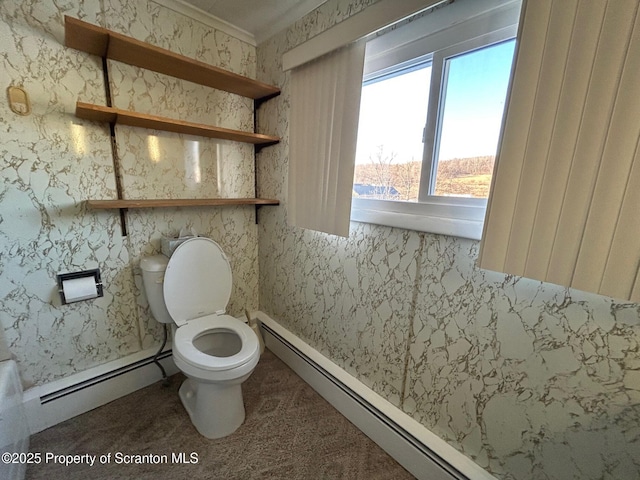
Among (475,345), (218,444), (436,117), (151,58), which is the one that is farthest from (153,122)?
(475,345)

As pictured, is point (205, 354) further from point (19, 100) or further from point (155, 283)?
point (19, 100)

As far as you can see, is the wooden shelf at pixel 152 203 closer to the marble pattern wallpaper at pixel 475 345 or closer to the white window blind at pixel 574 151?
the marble pattern wallpaper at pixel 475 345

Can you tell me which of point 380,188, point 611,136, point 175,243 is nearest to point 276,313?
point 175,243

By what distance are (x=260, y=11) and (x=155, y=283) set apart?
62.7 inches

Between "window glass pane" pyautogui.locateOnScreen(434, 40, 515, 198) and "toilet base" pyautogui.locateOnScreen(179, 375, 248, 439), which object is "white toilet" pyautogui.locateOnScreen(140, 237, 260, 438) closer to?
"toilet base" pyautogui.locateOnScreen(179, 375, 248, 439)

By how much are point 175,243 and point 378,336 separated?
1.18 m

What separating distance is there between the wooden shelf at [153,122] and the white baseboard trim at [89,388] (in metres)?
1.29

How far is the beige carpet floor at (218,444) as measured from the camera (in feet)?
3.80

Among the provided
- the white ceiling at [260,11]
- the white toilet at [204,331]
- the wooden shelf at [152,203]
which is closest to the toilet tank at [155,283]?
the white toilet at [204,331]

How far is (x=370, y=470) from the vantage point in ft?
3.92

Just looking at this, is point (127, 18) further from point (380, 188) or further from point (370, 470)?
point (370, 470)

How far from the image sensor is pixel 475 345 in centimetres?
99

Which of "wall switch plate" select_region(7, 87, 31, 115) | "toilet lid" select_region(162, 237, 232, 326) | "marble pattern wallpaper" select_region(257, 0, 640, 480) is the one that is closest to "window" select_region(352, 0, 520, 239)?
"marble pattern wallpaper" select_region(257, 0, 640, 480)

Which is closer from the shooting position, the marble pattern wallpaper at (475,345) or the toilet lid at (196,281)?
the marble pattern wallpaper at (475,345)
